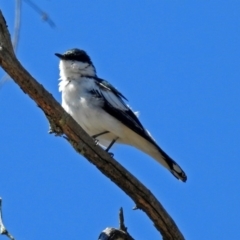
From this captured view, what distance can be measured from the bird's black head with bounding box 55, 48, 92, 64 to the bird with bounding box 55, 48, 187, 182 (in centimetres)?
55

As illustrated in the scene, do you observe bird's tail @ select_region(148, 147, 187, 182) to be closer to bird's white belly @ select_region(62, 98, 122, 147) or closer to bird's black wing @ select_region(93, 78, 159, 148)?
bird's black wing @ select_region(93, 78, 159, 148)

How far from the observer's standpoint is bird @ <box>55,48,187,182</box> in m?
8.12

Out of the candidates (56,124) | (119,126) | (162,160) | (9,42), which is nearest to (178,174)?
(162,160)

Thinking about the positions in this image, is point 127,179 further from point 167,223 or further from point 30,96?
point 30,96

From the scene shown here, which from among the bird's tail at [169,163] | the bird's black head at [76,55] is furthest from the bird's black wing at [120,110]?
the bird's black head at [76,55]

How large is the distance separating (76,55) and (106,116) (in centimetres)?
130

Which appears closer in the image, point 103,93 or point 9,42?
point 9,42

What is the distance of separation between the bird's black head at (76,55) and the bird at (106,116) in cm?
55

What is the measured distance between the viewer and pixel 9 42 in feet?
18.7

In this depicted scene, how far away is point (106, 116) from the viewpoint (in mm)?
8211

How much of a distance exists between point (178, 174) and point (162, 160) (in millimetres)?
331

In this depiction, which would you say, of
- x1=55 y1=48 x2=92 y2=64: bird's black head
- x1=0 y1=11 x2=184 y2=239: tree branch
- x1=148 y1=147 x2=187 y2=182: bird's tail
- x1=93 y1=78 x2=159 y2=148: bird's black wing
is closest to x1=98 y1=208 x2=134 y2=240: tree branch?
x1=0 y1=11 x2=184 y2=239: tree branch

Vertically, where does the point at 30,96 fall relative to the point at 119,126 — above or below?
below

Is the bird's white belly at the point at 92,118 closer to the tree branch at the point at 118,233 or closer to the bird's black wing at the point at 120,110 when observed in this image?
the bird's black wing at the point at 120,110
